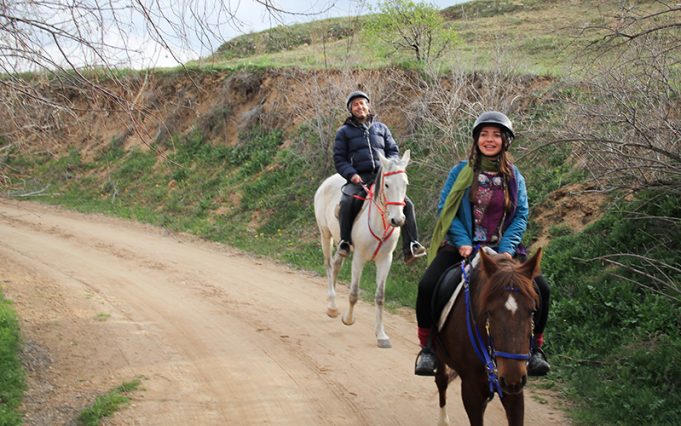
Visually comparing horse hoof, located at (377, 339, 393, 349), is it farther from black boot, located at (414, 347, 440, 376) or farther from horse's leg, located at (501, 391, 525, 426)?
horse's leg, located at (501, 391, 525, 426)

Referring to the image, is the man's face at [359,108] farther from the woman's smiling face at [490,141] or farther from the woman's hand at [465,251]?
the woman's hand at [465,251]

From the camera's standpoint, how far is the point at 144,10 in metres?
4.80

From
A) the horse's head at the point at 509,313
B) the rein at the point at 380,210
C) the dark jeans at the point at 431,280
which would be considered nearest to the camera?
the horse's head at the point at 509,313

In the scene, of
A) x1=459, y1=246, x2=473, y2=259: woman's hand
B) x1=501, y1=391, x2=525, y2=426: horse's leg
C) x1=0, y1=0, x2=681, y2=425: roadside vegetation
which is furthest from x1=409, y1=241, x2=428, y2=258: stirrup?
x1=501, y1=391, x2=525, y2=426: horse's leg

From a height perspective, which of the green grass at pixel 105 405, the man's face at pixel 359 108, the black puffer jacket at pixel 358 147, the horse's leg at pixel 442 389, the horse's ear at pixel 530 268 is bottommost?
the green grass at pixel 105 405

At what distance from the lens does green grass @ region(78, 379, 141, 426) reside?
6031mm

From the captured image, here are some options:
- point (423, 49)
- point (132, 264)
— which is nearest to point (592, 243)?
point (132, 264)

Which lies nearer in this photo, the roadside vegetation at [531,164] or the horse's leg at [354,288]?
the roadside vegetation at [531,164]

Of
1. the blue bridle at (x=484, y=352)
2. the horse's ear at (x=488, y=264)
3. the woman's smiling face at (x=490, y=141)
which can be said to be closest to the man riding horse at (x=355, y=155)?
the woman's smiling face at (x=490, y=141)

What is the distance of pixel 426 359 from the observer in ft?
17.8

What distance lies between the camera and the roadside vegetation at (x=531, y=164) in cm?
691

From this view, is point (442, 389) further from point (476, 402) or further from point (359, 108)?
point (359, 108)

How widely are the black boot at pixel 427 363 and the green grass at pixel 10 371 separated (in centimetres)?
390

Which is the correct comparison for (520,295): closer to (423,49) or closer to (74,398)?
(74,398)
